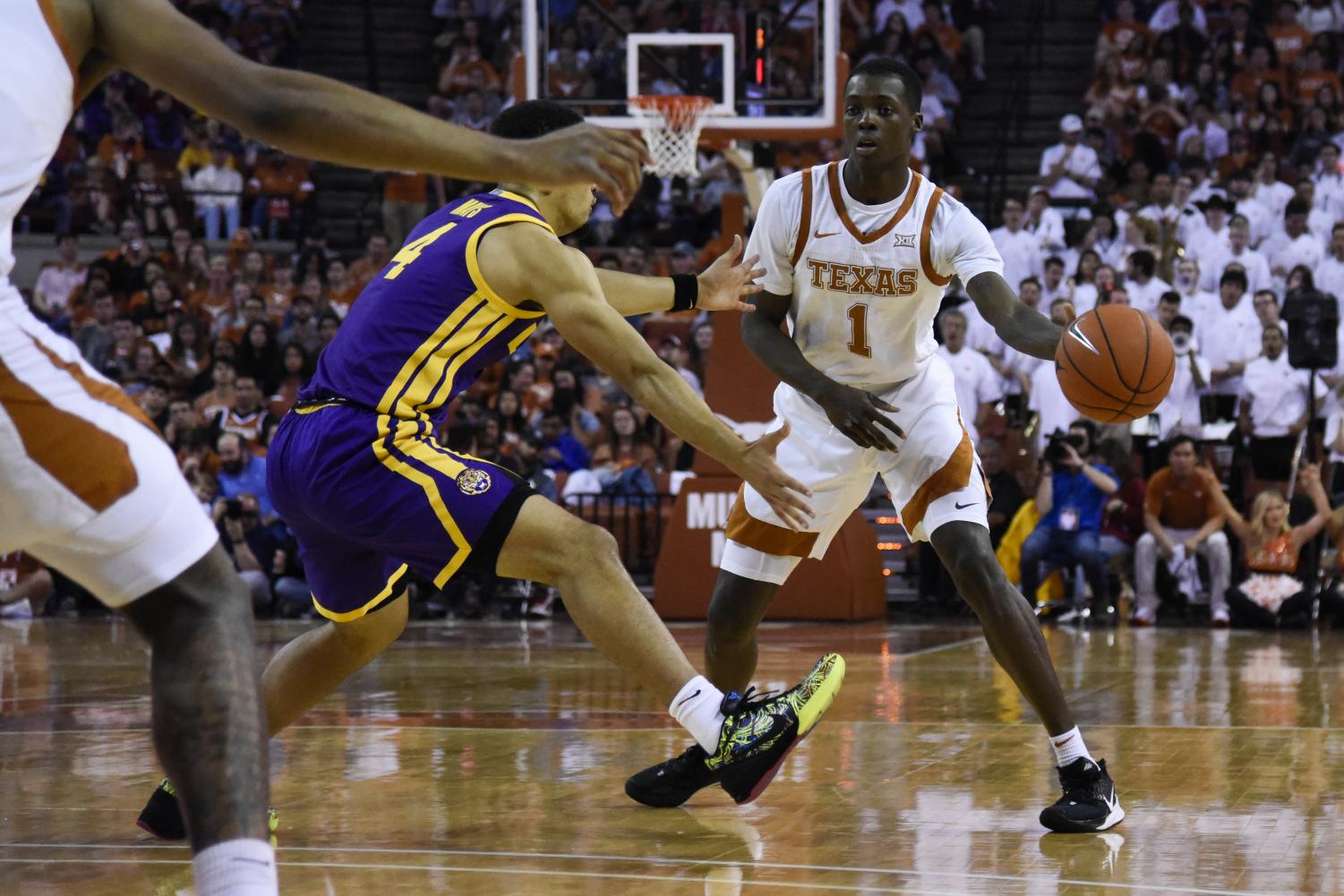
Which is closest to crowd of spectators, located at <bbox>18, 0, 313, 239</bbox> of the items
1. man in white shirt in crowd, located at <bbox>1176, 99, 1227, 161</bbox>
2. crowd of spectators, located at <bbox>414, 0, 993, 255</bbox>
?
crowd of spectators, located at <bbox>414, 0, 993, 255</bbox>

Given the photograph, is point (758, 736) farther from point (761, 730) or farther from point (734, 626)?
point (734, 626)

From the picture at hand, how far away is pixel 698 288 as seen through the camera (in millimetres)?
5297

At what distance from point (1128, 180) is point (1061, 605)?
616 cm

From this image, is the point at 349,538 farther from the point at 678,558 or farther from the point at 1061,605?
the point at 1061,605

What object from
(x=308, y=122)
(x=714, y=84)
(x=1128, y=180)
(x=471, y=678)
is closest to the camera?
(x=308, y=122)

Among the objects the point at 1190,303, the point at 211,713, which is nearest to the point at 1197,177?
the point at 1190,303

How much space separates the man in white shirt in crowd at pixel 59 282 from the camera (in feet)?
59.7

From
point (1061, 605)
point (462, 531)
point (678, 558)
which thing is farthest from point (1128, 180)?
point (462, 531)

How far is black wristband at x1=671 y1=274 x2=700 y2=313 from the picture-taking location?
5328 mm

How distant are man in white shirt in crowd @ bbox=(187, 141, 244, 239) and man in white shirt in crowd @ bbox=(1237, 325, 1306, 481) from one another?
11371 millimetres

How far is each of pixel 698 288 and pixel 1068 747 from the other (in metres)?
1.74

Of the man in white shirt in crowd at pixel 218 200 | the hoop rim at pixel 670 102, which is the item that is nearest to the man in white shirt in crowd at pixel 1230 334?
the hoop rim at pixel 670 102

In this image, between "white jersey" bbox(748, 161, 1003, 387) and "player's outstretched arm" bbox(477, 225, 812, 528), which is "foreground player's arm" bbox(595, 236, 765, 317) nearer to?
"white jersey" bbox(748, 161, 1003, 387)

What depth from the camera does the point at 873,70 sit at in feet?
18.8
